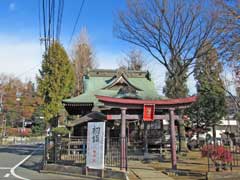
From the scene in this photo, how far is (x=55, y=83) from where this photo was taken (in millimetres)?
36438

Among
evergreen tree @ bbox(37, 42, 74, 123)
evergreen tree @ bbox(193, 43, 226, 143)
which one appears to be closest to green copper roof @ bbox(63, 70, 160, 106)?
evergreen tree @ bbox(37, 42, 74, 123)

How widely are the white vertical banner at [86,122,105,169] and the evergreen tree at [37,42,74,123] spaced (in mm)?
21462

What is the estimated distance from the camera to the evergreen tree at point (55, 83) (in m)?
35.2

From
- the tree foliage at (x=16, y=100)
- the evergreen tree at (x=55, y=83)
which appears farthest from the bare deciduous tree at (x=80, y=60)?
the tree foliage at (x=16, y=100)

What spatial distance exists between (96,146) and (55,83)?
2419 centimetres

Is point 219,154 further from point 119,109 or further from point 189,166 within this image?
point 119,109

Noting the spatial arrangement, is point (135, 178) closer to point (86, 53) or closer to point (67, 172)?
point (67, 172)

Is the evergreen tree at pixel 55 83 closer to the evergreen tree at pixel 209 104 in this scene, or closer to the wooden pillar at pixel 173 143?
the evergreen tree at pixel 209 104

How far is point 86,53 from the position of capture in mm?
43062

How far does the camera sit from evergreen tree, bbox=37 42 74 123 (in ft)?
116

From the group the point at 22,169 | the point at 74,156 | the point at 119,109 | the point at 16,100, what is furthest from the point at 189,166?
the point at 16,100

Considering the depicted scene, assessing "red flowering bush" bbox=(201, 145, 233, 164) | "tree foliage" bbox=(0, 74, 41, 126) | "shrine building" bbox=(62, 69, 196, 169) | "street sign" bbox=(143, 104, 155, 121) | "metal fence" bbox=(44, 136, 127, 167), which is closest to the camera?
"red flowering bush" bbox=(201, 145, 233, 164)

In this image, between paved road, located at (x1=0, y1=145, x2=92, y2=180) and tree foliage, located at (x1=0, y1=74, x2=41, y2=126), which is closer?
paved road, located at (x1=0, y1=145, x2=92, y2=180)

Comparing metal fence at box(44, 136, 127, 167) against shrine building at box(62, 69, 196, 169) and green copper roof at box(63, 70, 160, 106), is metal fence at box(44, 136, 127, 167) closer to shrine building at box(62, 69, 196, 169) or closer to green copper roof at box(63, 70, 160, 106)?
shrine building at box(62, 69, 196, 169)
